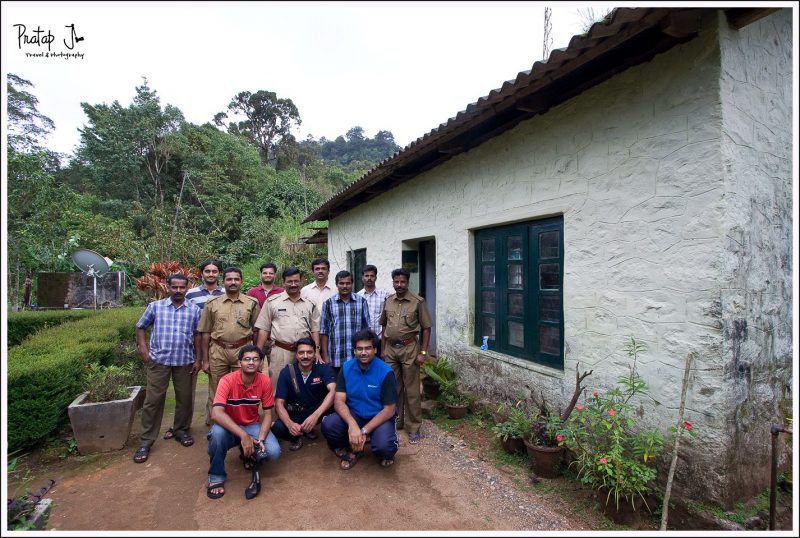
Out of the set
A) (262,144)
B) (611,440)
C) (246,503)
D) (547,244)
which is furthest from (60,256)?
(262,144)

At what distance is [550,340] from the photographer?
395 cm

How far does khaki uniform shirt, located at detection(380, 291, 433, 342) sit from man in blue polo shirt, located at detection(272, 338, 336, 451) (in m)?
0.83

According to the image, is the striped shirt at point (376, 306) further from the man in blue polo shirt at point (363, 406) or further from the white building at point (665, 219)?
the white building at point (665, 219)

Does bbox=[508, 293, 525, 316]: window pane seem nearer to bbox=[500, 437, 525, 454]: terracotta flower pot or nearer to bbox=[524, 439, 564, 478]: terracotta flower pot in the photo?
bbox=[500, 437, 525, 454]: terracotta flower pot

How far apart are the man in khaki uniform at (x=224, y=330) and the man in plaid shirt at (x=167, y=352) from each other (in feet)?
0.45

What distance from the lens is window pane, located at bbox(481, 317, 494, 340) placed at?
472 cm

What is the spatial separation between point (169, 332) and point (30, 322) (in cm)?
521

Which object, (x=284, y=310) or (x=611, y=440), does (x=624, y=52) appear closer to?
(x=611, y=440)

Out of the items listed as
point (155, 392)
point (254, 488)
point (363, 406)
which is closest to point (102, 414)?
point (155, 392)

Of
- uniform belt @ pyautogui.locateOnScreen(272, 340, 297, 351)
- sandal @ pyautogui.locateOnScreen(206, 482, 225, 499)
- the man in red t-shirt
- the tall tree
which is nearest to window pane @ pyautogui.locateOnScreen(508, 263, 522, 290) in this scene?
uniform belt @ pyautogui.locateOnScreen(272, 340, 297, 351)

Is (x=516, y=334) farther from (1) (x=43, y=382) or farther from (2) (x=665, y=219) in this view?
(1) (x=43, y=382)

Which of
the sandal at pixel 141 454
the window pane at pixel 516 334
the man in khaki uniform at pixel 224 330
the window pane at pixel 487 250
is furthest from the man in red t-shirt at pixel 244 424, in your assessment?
the window pane at pixel 487 250

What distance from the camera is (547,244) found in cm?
398

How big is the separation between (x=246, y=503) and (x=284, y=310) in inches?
73.0
